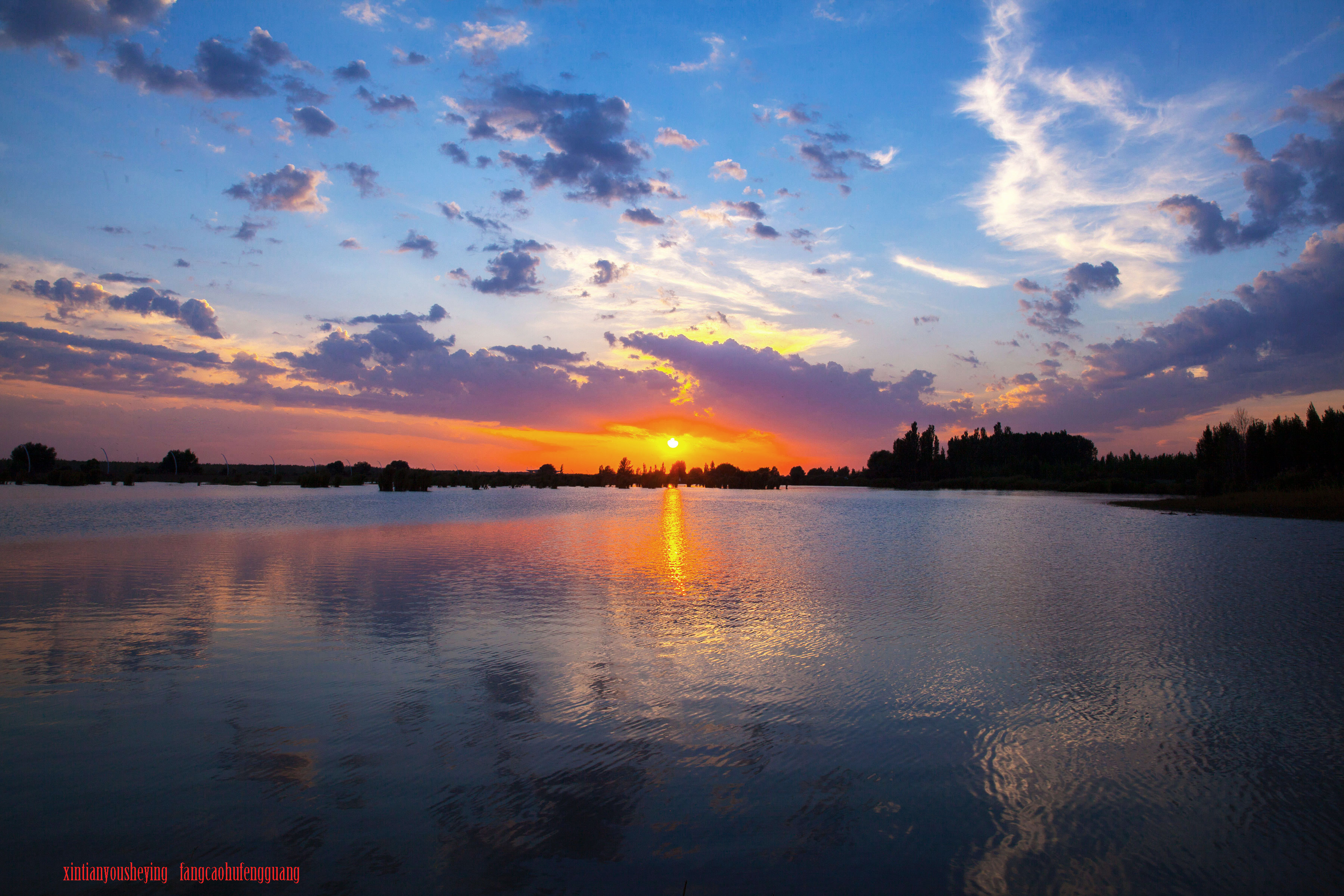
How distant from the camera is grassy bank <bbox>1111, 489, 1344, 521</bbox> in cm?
3841

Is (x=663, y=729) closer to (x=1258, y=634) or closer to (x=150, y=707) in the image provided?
(x=150, y=707)

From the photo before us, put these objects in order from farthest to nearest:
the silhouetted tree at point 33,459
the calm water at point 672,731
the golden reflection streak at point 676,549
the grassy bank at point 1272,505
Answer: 1. the silhouetted tree at point 33,459
2. the grassy bank at point 1272,505
3. the golden reflection streak at point 676,549
4. the calm water at point 672,731

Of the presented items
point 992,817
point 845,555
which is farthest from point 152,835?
point 845,555

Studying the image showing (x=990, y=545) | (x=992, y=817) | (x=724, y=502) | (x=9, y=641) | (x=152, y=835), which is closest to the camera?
(x=152, y=835)

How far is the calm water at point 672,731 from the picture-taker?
445 centimetres

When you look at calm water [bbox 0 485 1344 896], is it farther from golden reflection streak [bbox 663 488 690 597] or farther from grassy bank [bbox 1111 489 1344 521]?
grassy bank [bbox 1111 489 1344 521]

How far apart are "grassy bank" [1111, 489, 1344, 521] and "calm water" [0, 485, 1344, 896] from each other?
1262 inches

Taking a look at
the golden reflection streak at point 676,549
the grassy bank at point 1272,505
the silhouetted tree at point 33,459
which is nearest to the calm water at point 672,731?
Result: the golden reflection streak at point 676,549

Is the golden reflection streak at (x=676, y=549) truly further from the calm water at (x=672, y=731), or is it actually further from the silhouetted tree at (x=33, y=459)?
the silhouetted tree at (x=33, y=459)

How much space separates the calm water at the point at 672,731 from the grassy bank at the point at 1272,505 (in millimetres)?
32050

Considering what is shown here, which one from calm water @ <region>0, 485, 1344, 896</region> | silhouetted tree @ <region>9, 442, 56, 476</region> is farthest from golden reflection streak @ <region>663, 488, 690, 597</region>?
silhouetted tree @ <region>9, 442, 56, 476</region>

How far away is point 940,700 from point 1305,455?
10028 centimetres

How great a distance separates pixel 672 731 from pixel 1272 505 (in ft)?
175

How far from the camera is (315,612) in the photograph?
11.7 meters
